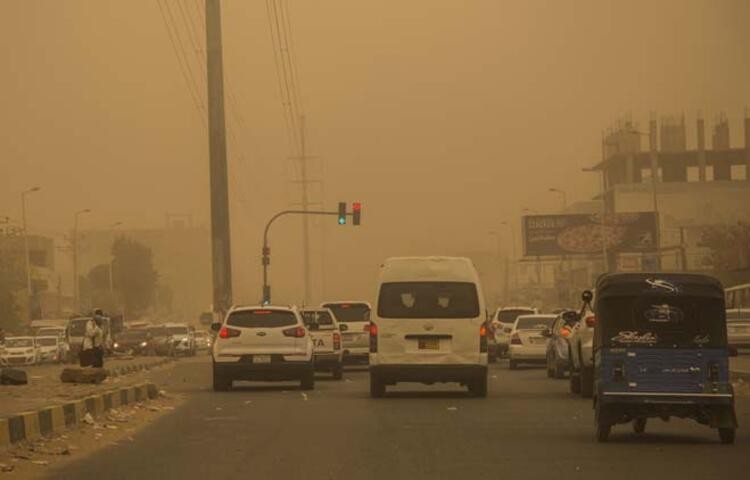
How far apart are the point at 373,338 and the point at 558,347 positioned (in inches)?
326

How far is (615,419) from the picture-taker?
18.6m

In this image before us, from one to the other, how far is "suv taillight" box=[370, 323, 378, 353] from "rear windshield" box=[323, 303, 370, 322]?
1568 centimetres

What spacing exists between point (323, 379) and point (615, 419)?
22.1 meters

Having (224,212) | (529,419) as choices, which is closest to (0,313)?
(224,212)

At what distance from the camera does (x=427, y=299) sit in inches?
1167

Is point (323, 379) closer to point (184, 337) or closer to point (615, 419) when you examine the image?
point (615, 419)

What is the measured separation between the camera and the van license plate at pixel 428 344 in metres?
29.2

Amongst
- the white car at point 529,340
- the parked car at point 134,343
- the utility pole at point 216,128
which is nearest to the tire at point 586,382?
the white car at point 529,340

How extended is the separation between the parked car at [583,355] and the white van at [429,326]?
71.0 inches

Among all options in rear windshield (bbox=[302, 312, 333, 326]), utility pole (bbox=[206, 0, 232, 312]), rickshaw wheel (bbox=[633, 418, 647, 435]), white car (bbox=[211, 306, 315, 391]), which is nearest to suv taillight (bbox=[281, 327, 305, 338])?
white car (bbox=[211, 306, 315, 391])

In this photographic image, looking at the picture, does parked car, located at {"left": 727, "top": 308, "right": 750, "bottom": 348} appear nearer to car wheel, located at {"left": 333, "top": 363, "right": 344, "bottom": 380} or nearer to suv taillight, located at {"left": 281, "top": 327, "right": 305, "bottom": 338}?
car wheel, located at {"left": 333, "top": 363, "right": 344, "bottom": 380}

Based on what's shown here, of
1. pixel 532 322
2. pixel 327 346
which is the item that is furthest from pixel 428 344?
pixel 532 322

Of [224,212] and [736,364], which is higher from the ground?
[224,212]

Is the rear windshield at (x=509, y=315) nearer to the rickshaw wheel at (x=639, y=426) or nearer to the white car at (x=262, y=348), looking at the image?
the white car at (x=262, y=348)
